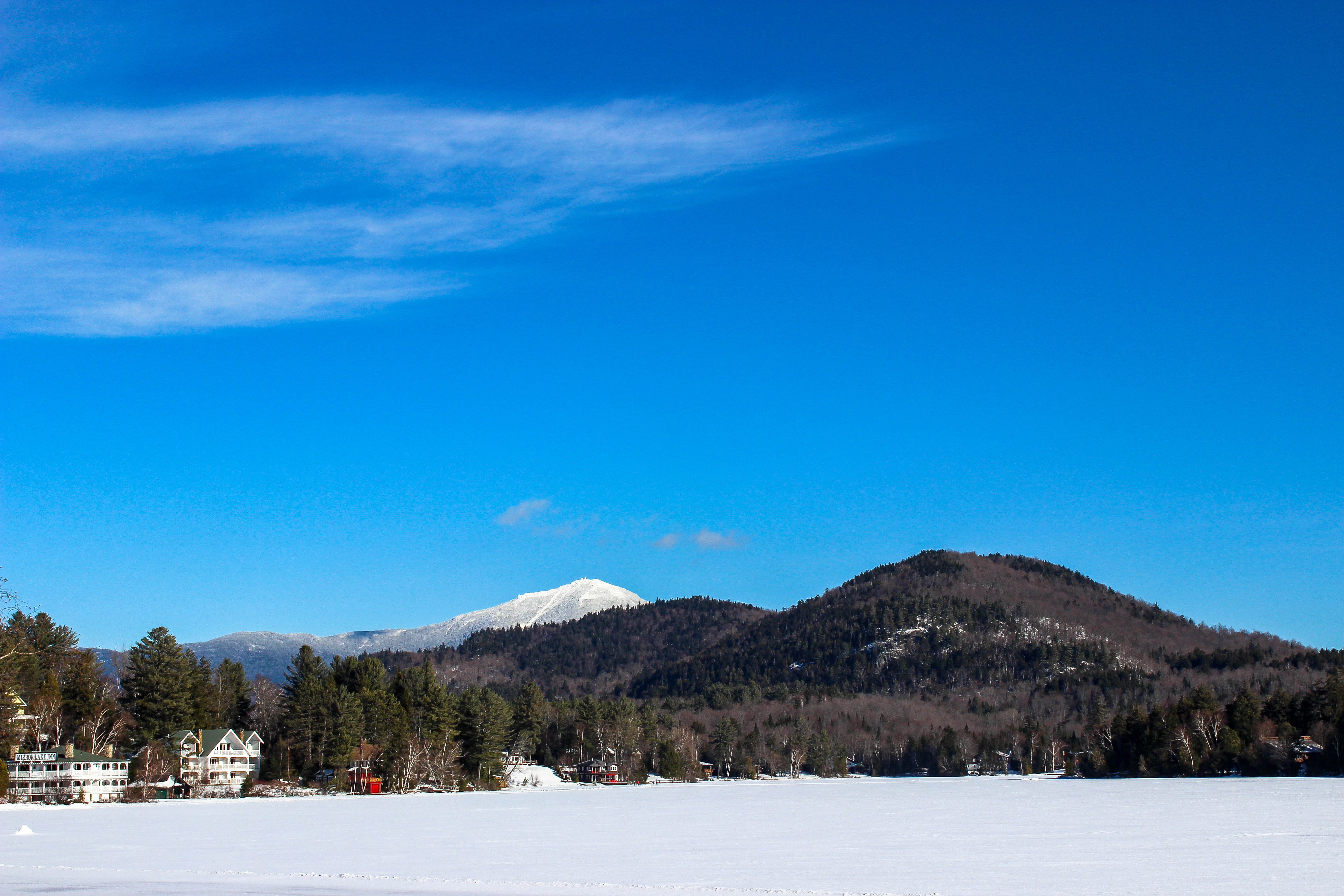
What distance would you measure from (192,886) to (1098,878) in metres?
23.2

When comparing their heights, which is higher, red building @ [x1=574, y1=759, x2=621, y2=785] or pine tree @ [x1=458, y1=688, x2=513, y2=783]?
pine tree @ [x1=458, y1=688, x2=513, y2=783]

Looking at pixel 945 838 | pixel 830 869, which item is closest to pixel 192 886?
pixel 830 869

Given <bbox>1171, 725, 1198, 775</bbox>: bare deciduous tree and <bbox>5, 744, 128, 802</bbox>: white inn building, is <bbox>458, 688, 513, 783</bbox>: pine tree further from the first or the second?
<bbox>1171, 725, 1198, 775</bbox>: bare deciduous tree

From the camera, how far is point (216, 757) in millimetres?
102750

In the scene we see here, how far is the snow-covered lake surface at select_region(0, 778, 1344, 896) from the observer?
95.8 feet

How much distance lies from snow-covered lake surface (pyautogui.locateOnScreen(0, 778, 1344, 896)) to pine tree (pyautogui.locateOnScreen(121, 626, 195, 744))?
17.4 m

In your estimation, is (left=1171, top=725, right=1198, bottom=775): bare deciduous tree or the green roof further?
(left=1171, top=725, right=1198, bottom=775): bare deciduous tree

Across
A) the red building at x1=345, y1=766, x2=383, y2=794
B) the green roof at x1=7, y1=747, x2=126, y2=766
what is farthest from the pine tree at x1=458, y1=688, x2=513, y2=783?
the green roof at x1=7, y1=747, x2=126, y2=766

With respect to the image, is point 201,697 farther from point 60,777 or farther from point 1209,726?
point 1209,726

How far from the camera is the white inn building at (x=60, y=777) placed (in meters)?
85.6

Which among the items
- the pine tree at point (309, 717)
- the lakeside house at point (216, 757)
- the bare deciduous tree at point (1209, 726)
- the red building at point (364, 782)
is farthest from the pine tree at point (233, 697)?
the bare deciduous tree at point (1209, 726)

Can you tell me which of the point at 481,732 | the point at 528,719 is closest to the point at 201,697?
Result: the point at 481,732

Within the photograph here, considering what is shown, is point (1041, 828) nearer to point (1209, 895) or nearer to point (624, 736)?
point (1209, 895)

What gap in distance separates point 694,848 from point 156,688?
71146 millimetres
